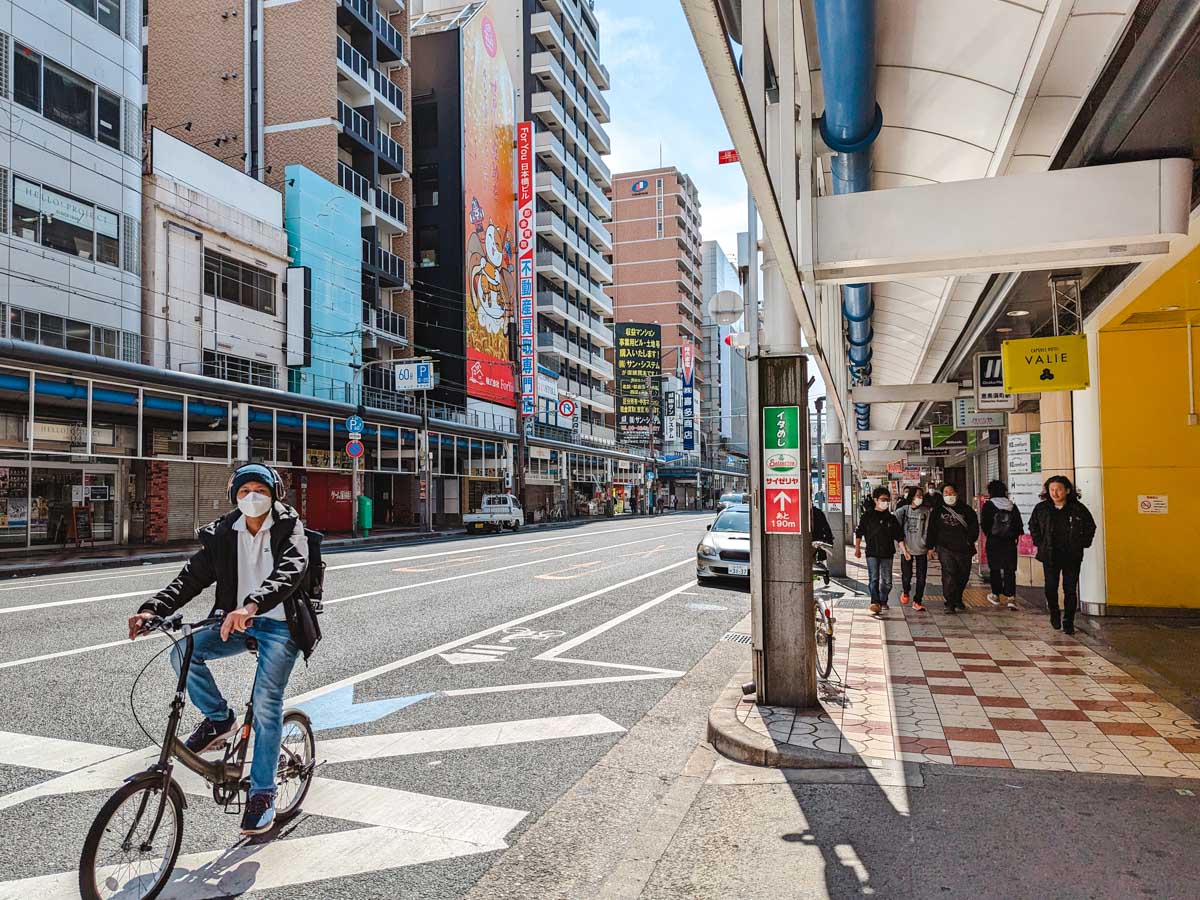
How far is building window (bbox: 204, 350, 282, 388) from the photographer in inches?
1143

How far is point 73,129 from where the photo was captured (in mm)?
24625

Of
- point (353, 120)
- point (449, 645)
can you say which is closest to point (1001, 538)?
point (449, 645)

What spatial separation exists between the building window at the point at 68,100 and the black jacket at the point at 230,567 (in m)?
26.2

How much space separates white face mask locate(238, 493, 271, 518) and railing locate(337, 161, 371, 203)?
37592 mm

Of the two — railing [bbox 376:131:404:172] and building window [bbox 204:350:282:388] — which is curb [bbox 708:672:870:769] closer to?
building window [bbox 204:350:282:388]

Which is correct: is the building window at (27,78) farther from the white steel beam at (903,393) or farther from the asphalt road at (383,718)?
the white steel beam at (903,393)

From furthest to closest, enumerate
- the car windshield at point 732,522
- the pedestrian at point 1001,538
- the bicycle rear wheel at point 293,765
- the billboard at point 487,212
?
1. the billboard at point 487,212
2. the car windshield at point 732,522
3. the pedestrian at point 1001,538
4. the bicycle rear wheel at point 293,765

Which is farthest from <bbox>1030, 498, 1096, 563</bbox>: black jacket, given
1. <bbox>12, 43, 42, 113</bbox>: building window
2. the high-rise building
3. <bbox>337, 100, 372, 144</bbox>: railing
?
the high-rise building

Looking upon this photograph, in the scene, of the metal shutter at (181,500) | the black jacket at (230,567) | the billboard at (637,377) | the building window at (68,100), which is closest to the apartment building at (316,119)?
the metal shutter at (181,500)

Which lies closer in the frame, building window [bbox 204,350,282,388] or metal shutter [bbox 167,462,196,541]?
metal shutter [bbox 167,462,196,541]

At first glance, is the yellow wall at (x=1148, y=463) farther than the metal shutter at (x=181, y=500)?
No

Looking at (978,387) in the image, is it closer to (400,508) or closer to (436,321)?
(400,508)

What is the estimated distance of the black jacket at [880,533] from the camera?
36.3 feet

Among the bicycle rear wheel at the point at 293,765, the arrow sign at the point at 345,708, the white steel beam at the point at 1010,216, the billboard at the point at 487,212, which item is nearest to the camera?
the bicycle rear wheel at the point at 293,765
